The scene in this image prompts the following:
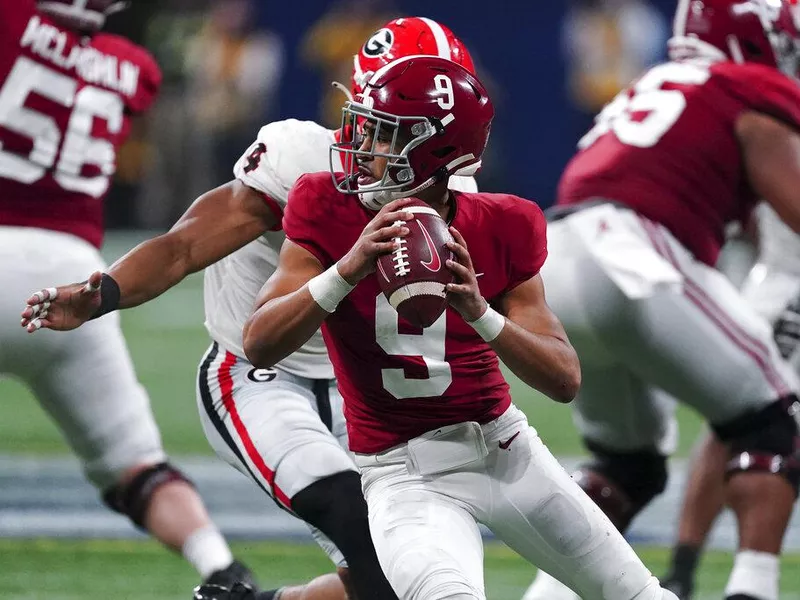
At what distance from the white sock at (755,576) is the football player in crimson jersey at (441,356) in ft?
2.92

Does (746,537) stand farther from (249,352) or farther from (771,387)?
(249,352)

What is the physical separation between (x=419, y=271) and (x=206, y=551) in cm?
164

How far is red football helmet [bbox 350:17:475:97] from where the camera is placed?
3.33 meters

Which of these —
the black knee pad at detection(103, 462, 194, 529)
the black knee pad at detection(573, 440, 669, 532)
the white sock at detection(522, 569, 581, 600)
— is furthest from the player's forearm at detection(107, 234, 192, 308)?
the black knee pad at detection(573, 440, 669, 532)

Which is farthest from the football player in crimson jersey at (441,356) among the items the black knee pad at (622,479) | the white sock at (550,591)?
the black knee pad at (622,479)

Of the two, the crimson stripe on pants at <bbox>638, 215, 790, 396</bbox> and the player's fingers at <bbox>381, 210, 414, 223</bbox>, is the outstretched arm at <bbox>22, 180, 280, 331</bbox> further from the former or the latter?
the crimson stripe on pants at <bbox>638, 215, 790, 396</bbox>

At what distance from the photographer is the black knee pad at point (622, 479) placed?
14.3ft

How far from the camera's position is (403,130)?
290 centimetres

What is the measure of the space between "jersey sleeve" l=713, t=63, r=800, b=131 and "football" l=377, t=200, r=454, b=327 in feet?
5.39

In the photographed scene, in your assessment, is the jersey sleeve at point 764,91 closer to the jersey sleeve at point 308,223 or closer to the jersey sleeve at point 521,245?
the jersey sleeve at point 521,245

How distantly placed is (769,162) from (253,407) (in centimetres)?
155

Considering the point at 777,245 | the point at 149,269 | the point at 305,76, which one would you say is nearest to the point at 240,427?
the point at 149,269

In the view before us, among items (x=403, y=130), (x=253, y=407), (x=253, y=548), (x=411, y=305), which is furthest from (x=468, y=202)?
(x=253, y=548)

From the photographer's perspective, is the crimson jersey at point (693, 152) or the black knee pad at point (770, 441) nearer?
the black knee pad at point (770, 441)
